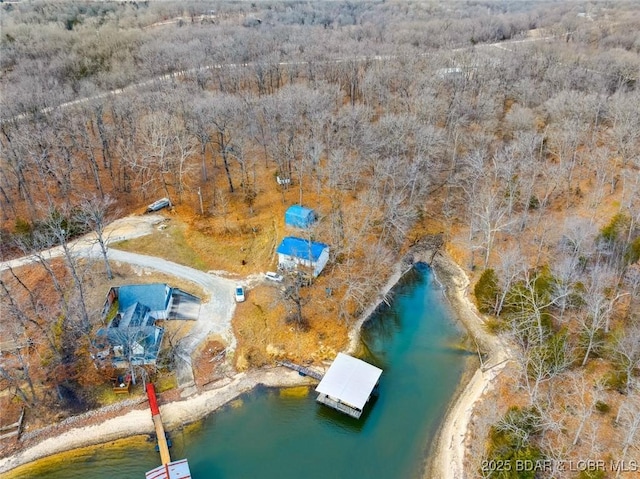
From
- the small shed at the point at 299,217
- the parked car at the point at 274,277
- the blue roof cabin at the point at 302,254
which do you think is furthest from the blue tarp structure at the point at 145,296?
the small shed at the point at 299,217

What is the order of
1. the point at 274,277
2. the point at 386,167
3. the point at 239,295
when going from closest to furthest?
the point at 239,295 < the point at 274,277 < the point at 386,167

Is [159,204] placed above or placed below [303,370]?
above

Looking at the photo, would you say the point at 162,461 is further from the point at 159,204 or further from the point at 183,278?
the point at 159,204

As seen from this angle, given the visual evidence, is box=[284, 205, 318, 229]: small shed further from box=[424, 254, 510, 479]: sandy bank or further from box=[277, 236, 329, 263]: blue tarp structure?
box=[424, 254, 510, 479]: sandy bank

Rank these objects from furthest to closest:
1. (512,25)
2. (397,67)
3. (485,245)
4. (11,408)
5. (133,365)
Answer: (512,25)
(397,67)
(485,245)
(133,365)
(11,408)

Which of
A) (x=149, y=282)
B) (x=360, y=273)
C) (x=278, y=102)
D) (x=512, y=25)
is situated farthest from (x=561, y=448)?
(x=512, y=25)

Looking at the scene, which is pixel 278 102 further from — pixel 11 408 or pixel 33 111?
pixel 11 408

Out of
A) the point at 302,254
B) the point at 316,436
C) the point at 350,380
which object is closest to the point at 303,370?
the point at 350,380

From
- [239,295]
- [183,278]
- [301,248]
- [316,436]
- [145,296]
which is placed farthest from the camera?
[301,248]
